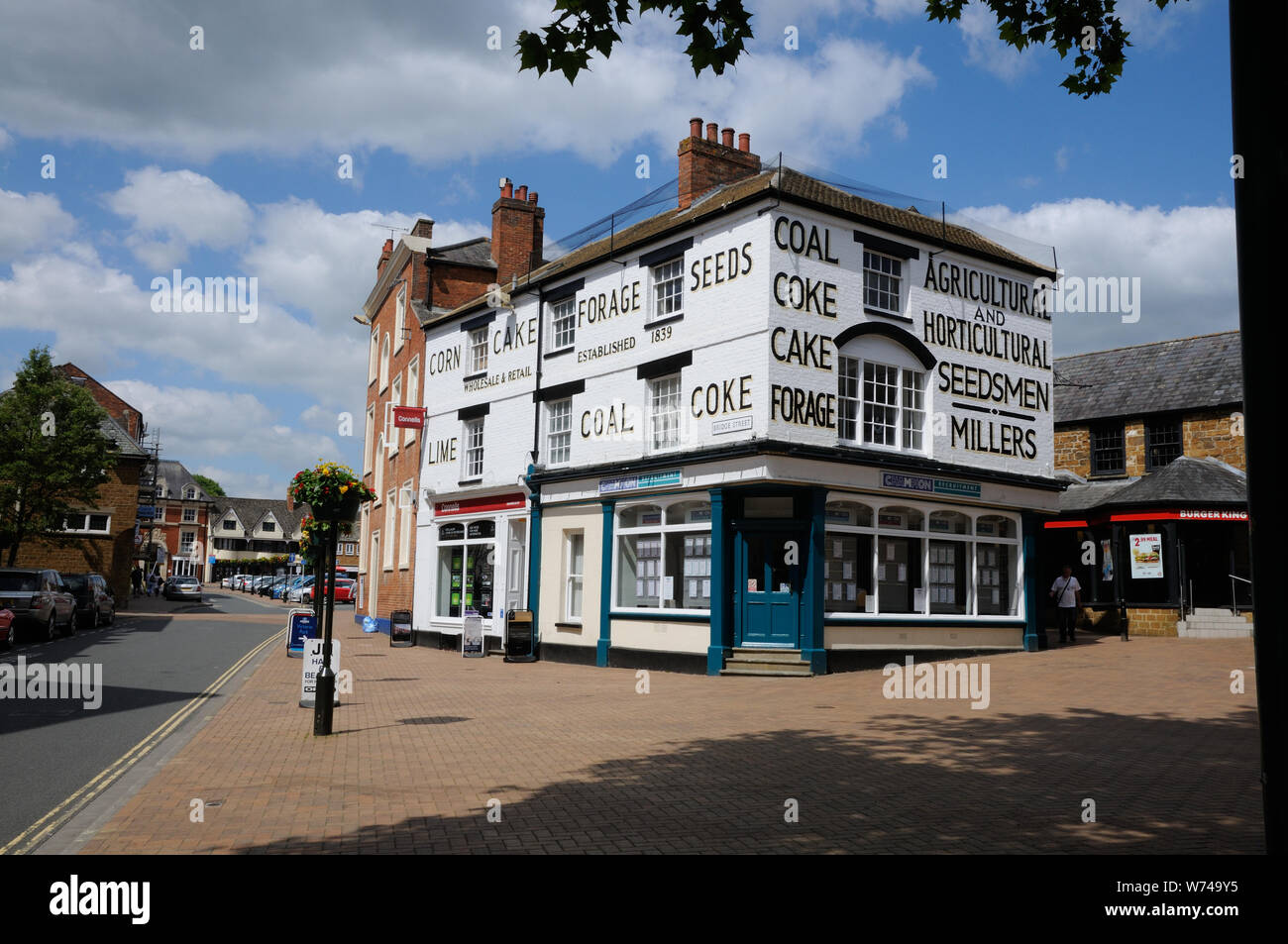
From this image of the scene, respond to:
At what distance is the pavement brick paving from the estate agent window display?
10.5ft

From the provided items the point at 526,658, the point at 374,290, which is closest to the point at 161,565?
the point at 374,290

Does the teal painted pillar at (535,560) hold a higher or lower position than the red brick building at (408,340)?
lower

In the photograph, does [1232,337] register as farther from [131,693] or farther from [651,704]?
[131,693]

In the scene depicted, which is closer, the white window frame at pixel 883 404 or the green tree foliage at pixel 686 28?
the green tree foliage at pixel 686 28

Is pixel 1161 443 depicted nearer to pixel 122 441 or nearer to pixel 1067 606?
pixel 1067 606

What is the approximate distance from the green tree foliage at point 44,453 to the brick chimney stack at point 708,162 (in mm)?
27739

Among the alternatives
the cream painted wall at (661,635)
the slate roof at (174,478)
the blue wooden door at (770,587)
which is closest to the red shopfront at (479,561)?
the cream painted wall at (661,635)

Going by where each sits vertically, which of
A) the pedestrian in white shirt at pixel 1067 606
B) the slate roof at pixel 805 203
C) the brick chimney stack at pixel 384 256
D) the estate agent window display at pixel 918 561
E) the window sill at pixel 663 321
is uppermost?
the brick chimney stack at pixel 384 256

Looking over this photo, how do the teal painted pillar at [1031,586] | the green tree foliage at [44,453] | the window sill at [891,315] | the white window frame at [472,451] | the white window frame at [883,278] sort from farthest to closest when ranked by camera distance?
the green tree foliage at [44,453], the white window frame at [472,451], the teal painted pillar at [1031,586], the white window frame at [883,278], the window sill at [891,315]

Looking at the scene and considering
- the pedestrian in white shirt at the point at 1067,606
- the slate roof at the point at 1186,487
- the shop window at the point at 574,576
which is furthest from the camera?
the slate roof at the point at 1186,487

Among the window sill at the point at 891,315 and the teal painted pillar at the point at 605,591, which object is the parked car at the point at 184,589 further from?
the window sill at the point at 891,315

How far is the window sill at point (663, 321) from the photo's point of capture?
20.4 metres

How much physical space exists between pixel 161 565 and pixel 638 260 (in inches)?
4176

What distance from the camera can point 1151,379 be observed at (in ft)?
102
